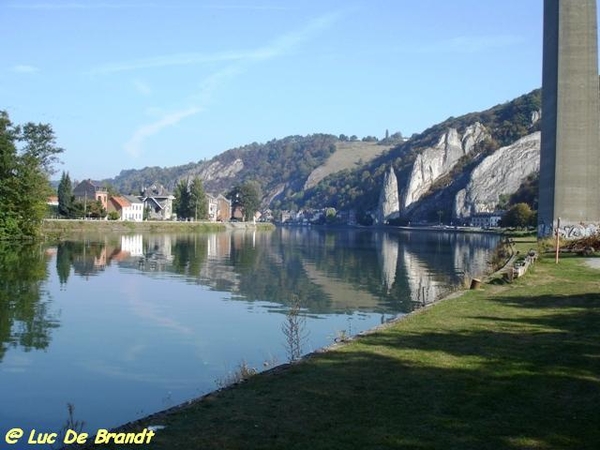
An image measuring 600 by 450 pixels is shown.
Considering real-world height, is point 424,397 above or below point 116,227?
above

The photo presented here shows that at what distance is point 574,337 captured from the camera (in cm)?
1032

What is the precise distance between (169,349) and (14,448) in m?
6.35

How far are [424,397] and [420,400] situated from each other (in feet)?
0.42

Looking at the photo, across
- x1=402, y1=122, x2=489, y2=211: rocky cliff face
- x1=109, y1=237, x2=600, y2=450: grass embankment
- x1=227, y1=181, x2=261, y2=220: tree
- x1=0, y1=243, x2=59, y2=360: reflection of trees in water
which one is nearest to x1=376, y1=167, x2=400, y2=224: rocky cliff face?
x1=402, y1=122, x2=489, y2=211: rocky cliff face

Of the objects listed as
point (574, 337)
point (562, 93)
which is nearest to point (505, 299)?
point (574, 337)

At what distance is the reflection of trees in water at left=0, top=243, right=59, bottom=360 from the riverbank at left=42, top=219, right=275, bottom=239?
30737mm

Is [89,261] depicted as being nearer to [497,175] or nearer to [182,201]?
[182,201]

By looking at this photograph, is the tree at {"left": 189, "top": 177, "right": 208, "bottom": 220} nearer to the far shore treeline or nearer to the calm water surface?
the far shore treeline

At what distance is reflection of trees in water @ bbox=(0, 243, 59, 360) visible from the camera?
14.6m

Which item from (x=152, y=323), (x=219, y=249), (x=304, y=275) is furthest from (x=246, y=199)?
(x=152, y=323)

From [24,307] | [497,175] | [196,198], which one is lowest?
[24,307]

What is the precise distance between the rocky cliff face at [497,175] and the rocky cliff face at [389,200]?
102 feet

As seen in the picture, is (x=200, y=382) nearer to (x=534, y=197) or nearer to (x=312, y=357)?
(x=312, y=357)

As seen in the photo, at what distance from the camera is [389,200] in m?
189
